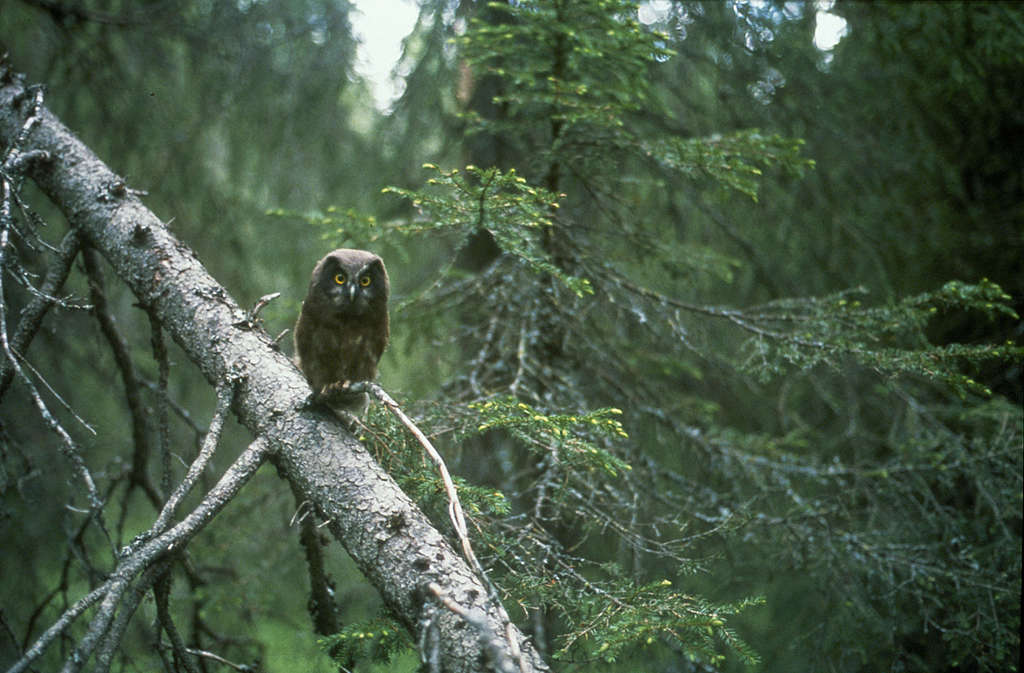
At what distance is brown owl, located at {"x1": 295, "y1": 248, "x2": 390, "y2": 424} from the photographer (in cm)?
268

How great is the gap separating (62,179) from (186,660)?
2.03m

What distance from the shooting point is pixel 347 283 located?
270 centimetres

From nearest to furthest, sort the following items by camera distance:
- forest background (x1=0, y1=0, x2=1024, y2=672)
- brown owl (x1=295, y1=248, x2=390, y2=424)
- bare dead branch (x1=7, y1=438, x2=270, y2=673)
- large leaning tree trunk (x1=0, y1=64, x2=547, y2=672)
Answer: bare dead branch (x1=7, y1=438, x2=270, y2=673) < large leaning tree trunk (x1=0, y1=64, x2=547, y2=672) < brown owl (x1=295, y1=248, x2=390, y2=424) < forest background (x1=0, y1=0, x2=1024, y2=672)

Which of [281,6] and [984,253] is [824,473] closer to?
[984,253]

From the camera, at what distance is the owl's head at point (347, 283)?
106 inches

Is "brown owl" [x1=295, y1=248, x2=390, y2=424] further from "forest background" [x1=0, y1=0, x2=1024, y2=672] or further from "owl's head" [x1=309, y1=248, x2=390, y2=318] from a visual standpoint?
"forest background" [x1=0, y1=0, x2=1024, y2=672]


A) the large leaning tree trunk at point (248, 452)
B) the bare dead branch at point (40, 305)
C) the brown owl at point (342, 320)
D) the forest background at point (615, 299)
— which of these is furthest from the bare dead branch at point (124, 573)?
the bare dead branch at point (40, 305)

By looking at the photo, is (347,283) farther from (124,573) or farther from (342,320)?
(124,573)

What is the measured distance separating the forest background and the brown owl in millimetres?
304

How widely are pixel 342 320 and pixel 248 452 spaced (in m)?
0.63

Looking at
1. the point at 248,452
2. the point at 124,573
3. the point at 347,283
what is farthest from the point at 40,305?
the point at 124,573

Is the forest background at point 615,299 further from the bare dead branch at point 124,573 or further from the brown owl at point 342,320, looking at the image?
the bare dead branch at point 124,573

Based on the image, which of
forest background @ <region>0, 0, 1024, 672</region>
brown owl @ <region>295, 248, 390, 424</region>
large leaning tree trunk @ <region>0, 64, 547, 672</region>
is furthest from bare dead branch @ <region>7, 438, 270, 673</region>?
forest background @ <region>0, 0, 1024, 672</region>

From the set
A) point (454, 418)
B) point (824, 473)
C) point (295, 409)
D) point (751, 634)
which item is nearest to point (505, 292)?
point (454, 418)
